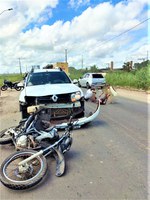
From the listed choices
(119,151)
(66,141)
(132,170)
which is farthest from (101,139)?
(132,170)

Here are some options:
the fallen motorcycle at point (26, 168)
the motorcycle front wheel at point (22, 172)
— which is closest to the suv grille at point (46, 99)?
the fallen motorcycle at point (26, 168)

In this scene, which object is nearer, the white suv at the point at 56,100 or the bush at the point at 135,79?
the white suv at the point at 56,100

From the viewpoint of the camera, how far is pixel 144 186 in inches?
142

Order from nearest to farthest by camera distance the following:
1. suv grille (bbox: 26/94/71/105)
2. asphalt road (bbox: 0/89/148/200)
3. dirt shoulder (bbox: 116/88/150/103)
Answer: asphalt road (bbox: 0/89/148/200), suv grille (bbox: 26/94/71/105), dirt shoulder (bbox: 116/88/150/103)

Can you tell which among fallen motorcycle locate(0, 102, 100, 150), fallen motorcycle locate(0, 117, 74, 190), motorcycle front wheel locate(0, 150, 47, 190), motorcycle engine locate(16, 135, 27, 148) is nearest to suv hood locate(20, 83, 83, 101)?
fallen motorcycle locate(0, 102, 100, 150)

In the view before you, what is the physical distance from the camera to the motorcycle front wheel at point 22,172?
359 cm

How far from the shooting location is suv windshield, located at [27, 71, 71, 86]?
8.66m

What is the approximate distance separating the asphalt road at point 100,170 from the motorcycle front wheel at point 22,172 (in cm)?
11

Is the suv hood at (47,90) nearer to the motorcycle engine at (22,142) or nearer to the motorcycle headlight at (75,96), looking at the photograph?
the motorcycle headlight at (75,96)

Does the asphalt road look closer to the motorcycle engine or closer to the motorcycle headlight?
the motorcycle engine

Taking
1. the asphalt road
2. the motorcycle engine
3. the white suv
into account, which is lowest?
the asphalt road

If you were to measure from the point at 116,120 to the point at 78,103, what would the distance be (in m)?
1.79

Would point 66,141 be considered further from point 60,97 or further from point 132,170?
point 60,97

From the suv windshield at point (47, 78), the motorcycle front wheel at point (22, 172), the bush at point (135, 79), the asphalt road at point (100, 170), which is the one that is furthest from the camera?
the bush at point (135, 79)
